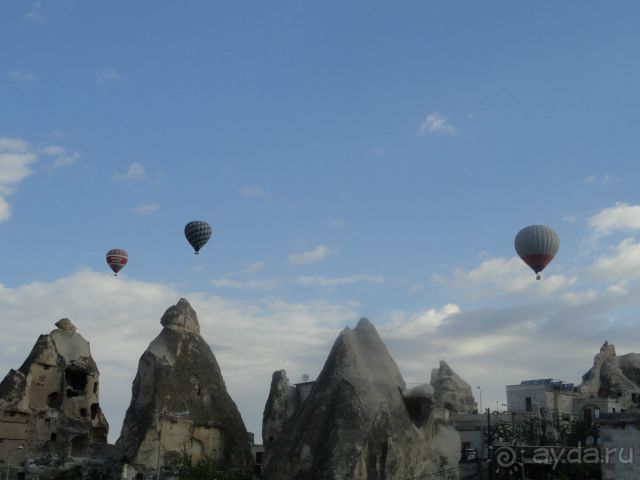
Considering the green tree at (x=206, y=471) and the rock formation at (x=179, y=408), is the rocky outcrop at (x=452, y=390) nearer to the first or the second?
the rock formation at (x=179, y=408)

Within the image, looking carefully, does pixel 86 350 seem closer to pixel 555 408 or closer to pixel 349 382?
pixel 349 382

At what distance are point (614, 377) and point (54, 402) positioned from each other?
41872 mm

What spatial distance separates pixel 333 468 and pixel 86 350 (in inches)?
1177

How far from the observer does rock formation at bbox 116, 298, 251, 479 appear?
50.8m

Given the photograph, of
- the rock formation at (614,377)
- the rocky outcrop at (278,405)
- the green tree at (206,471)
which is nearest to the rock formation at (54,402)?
the green tree at (206,471)

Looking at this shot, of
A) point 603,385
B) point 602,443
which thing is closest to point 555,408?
point 603,385

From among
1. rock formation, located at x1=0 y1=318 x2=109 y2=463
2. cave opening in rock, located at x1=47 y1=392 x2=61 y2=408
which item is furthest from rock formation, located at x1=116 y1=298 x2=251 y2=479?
cave opening in rock, located at x1=47 y1=392 x2=61 y2=408

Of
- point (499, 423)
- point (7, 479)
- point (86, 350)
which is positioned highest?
point (86, 350)

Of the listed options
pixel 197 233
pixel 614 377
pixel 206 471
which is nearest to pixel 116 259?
pixel 197 233

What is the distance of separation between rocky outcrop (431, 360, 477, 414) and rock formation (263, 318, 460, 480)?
21.9m

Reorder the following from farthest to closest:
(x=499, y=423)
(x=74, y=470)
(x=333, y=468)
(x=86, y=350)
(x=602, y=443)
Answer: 1. (x=86, y=350)
2. (x=499, y=423)
3. (x=74, y=470)
4. (x=333, y=468)
5. (x=602, y=443)

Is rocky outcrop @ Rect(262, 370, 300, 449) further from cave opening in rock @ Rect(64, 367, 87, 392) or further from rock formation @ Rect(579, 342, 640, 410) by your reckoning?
rock formation @ Rect(579, 342, 640, 410)

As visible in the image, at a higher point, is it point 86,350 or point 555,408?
point 86,350

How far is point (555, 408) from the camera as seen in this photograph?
6475cm
